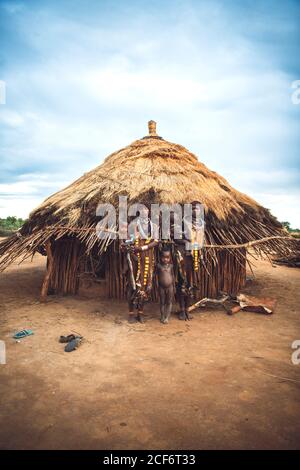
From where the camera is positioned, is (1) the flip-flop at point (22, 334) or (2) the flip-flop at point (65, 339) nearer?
(2) the flip-flop at point (65, 339)

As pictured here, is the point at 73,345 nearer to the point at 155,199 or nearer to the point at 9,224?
the point at 155,199

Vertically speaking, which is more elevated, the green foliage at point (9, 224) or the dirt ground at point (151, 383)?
the green foliage at point (9, 224)

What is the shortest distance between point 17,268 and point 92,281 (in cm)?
460

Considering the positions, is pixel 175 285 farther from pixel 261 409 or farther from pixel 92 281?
pixel 261 409

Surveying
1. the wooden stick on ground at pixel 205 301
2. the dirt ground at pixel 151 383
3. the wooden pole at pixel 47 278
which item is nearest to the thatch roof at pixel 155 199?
the wooden pole at pixel 47 278

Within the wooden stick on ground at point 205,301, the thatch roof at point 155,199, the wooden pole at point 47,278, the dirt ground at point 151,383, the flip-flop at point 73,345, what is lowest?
the dirt ground at point 151,383

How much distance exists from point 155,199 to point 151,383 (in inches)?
148

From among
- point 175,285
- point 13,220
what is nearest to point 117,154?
point 175,285

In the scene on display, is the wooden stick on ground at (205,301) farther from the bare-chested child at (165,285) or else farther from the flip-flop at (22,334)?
the flip-flop at (22,334)

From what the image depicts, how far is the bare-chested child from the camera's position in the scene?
5.09 metres

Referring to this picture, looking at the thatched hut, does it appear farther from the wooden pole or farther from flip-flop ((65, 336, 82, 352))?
flip-flop ((65, 336, 82, 352))

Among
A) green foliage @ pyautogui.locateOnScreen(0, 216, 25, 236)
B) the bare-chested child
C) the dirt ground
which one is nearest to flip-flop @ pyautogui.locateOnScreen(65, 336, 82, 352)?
the dirt ground

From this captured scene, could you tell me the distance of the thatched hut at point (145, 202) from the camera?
605 cm

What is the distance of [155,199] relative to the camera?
598cm
